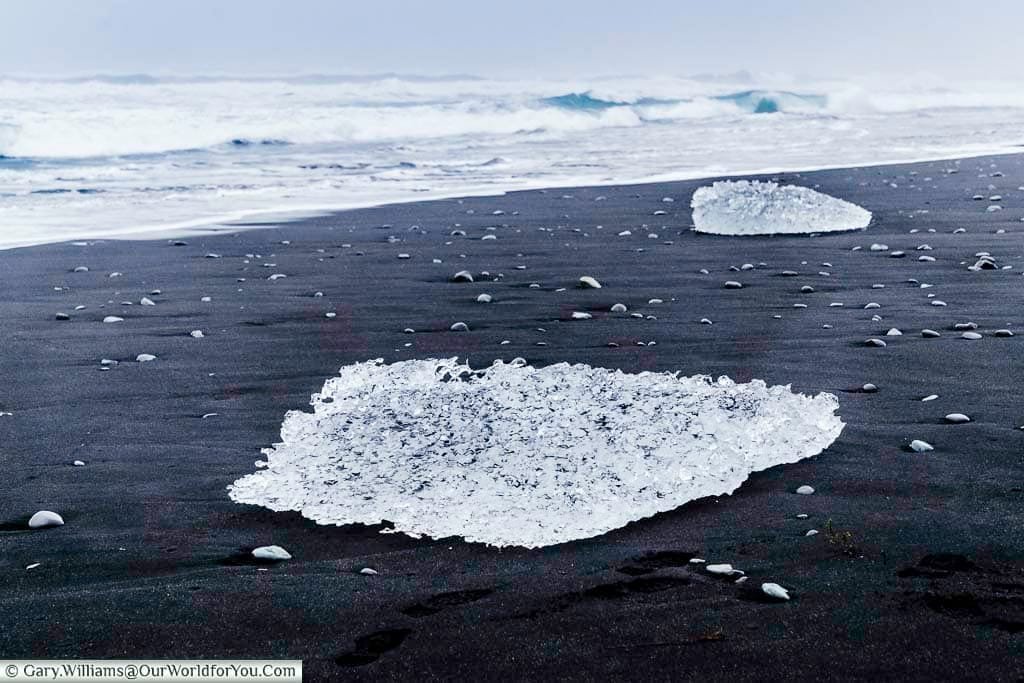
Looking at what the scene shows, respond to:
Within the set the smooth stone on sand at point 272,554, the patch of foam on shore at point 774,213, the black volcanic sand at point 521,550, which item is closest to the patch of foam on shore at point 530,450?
the black volcanic sand at point 521,550

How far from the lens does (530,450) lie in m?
3.49

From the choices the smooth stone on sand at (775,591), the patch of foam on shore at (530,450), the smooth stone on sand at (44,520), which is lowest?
the smooth stone on sand at (44,520)

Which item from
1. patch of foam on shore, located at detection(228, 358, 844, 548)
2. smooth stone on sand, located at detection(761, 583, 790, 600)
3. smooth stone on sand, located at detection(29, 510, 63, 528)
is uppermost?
patch of foam on shore, located at detection(228, 358, 844, 548)

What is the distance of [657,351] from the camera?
5.44m

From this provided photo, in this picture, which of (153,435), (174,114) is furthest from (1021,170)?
(174,114)

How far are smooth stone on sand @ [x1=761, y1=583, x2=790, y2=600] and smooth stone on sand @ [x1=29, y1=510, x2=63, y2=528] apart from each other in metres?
2.05

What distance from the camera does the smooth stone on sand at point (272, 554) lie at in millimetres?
2979

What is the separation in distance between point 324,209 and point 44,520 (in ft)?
33.1

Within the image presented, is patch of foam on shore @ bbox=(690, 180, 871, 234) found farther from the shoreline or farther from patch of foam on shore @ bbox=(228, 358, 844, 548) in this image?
patch of foam on shore @ bbox=(228, 358, 844, 548)

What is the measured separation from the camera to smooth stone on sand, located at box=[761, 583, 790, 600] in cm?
265

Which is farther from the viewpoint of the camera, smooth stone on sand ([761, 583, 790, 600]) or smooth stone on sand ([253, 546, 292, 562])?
smooth stone on sand ([253, 546, 292, 562])

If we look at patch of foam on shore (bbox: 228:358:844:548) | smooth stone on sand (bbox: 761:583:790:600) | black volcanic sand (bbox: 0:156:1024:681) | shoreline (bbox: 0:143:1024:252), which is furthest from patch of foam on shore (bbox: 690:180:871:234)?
smooth stone on sand (bbox: 761:583:790:600)

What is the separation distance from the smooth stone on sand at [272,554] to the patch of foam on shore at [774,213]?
7.43 m

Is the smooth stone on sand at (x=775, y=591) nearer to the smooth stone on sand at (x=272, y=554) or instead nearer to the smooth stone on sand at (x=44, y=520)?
the smooth stone on sand at (x=272, y=554)
